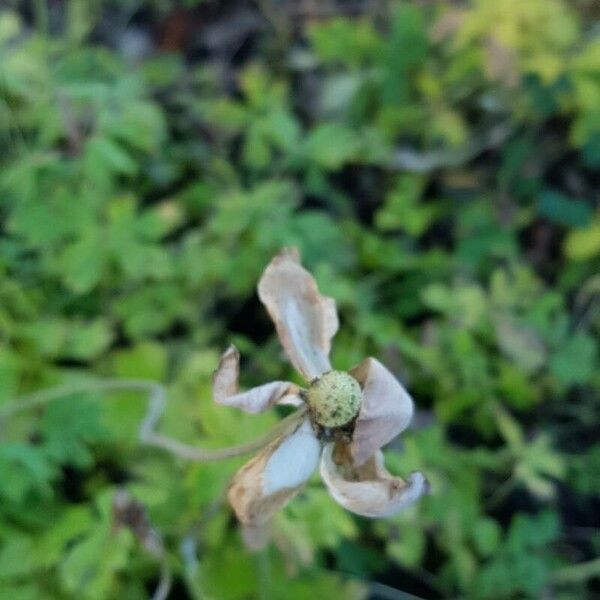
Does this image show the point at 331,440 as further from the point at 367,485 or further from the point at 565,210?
the point at 565,210

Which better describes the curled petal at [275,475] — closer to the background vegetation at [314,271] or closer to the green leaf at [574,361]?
the background vegetation at [314,271]

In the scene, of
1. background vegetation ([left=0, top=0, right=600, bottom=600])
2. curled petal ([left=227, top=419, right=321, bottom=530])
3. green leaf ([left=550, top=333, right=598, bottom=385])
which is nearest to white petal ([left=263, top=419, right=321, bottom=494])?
curled petal ([left=227, top=419, right=321, bottom=530])

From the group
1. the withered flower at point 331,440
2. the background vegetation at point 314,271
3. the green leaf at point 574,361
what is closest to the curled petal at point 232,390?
the withered flower at point 331,440

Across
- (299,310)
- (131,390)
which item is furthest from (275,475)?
(131,390)

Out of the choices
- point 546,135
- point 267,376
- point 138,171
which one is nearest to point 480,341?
point 267,376

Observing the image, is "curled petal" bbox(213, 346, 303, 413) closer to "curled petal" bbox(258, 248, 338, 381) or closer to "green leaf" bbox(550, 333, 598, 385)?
"curled petal" bbox(258, 248, 338, 381)

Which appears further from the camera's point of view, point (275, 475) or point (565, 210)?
point (565, 210)
